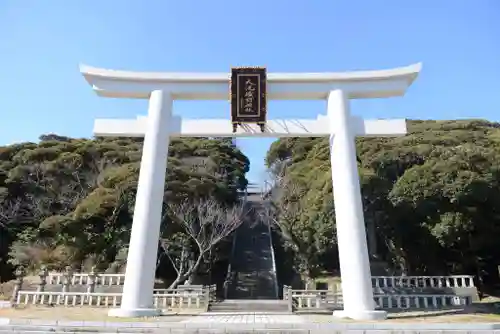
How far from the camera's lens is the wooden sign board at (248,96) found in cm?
1118

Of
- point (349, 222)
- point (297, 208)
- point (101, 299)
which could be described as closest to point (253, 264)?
point (297, 208)

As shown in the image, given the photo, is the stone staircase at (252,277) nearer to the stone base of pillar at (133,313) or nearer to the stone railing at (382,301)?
the stone railing at (382,301)

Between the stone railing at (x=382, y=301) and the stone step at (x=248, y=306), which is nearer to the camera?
the stone railing at (x=382, y=301)

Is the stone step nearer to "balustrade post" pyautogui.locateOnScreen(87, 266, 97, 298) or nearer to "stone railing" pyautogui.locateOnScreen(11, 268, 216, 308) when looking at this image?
"stone railing" pyautogui.locateOnScreen(11, 268, 216, 308)

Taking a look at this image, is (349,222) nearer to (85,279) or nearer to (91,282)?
(91,282)

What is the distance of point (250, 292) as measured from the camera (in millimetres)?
17797

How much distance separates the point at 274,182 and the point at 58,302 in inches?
618

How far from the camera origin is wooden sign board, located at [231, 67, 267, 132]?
1118 centimetres

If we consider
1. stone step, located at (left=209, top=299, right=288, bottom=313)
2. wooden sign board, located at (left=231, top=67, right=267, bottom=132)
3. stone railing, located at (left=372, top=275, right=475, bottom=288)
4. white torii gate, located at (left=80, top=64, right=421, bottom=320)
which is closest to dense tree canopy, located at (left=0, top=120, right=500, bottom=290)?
stone railing, located at (left=372, top=275, right=475, bottom=288)

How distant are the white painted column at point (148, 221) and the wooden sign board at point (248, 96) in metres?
2.11

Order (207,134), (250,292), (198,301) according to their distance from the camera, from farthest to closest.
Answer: (250,292) → (198,301) → (207,134)

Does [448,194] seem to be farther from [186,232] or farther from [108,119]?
[108,119]

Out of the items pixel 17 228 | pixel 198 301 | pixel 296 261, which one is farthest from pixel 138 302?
pixel 17 228

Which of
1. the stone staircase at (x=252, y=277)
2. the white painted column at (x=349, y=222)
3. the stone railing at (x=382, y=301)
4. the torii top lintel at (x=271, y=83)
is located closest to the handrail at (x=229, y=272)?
the stone staircase at (x=252, y=277)
